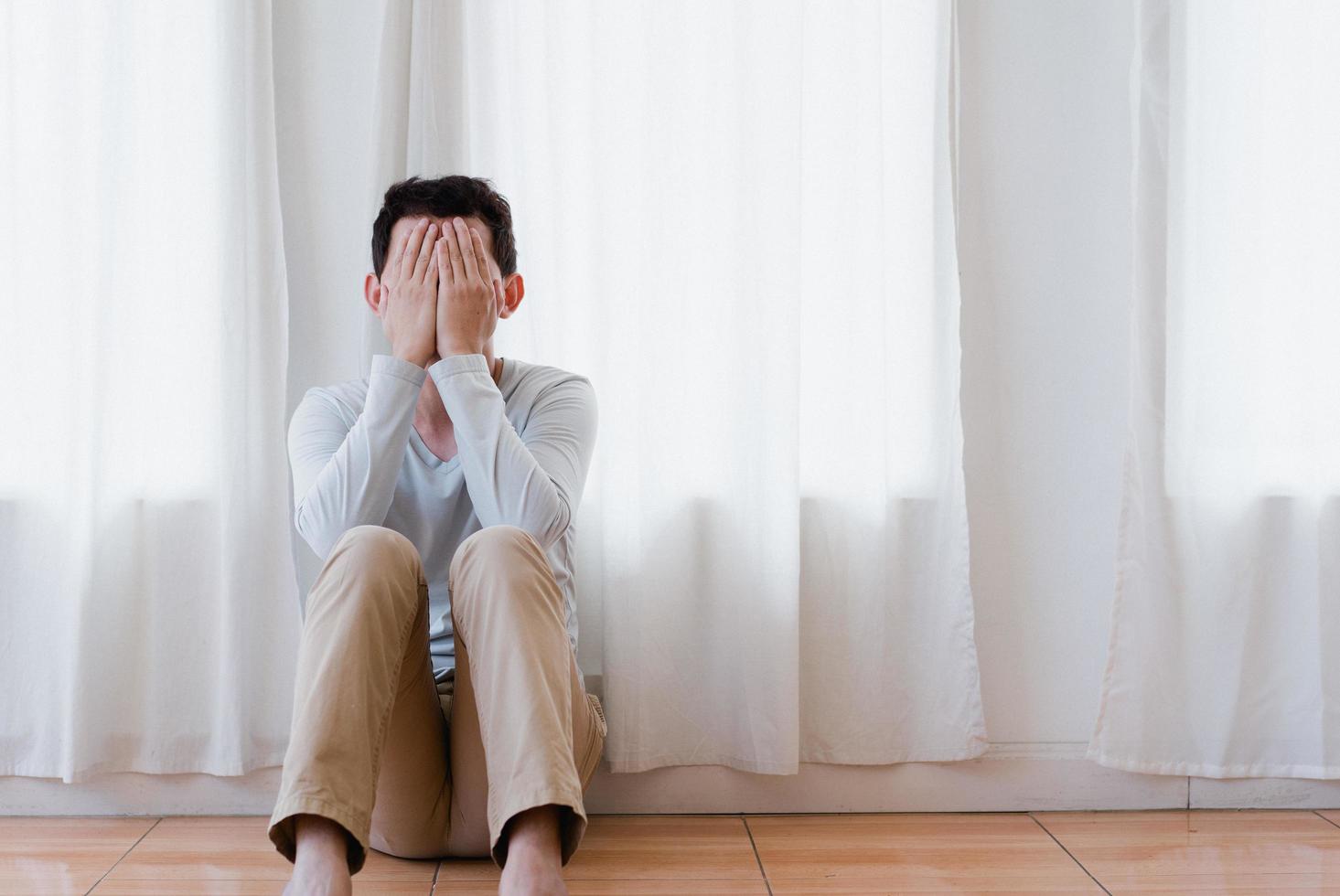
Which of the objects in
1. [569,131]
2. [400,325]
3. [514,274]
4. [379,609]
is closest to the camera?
[379,609]

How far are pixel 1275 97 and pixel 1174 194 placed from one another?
243 mm

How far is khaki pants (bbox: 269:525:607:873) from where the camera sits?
123 cm

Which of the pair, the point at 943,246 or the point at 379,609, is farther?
the point at 943,246

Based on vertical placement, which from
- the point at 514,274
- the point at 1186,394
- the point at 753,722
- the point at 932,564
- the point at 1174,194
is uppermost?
the point at 1174,194

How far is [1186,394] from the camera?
1958mm

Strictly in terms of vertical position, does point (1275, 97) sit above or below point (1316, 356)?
above

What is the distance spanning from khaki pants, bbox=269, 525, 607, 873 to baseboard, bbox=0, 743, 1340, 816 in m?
0.50

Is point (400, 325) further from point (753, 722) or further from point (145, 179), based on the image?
point (753, 722)

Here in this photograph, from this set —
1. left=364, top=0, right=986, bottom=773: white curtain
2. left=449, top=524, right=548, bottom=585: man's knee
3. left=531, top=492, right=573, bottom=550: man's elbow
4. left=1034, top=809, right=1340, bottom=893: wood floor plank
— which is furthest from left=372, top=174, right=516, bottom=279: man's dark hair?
left=1034, top=809, right=1340, bottom=893: wood floor plank

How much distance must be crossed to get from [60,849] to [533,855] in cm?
101

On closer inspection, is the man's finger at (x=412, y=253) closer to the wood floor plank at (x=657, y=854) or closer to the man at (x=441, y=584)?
the man at (x=441, y=584)

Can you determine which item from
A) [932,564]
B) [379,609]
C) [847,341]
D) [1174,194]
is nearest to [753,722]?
[932,564]

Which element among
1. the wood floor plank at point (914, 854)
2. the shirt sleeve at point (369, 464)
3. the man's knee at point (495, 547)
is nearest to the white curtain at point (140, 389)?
the shirt sleeve at point (369, 464)

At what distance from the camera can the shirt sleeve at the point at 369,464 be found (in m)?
1.53
